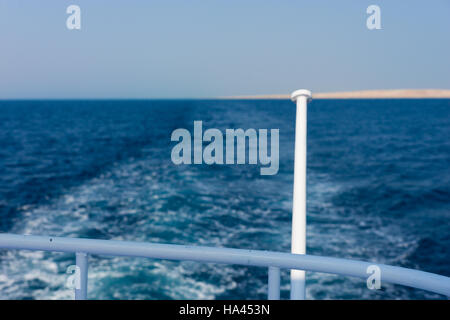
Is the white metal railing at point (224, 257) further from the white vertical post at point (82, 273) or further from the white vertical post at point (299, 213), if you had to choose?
the white vertical post at point (299, 213)

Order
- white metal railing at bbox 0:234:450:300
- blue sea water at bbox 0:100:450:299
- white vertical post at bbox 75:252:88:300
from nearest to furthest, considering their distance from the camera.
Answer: white metal railing at bbox 0:234:450:300, white vertical post at bbox 75:252:88:300, blue sea water at bbox 0:100:450:299

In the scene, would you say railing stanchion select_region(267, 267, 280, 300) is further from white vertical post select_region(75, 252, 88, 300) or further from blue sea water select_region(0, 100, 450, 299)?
blue sea water select_region(0, 100, 450, 299)

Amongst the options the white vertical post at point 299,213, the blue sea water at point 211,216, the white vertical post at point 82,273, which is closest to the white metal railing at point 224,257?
the white vertical post at point 82,273

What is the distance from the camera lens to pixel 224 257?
1322 millimetres

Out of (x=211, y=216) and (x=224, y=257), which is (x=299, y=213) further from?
(x=211, y=216)

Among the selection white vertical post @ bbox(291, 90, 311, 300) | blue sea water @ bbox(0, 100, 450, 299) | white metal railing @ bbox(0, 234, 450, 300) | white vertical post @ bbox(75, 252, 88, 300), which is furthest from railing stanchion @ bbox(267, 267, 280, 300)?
blue sea water @ bbox(0, 100, 450, 299)

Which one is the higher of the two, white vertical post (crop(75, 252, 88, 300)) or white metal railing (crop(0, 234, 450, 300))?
white metal railing (crop(0, 234, 450, 300))

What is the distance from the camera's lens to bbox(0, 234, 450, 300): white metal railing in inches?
48.4

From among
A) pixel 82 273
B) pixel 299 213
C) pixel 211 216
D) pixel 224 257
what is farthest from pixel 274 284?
pixel 211 216

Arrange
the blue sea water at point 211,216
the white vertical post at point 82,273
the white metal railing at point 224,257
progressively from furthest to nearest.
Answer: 1. the blue sea water at point 211,216
2. the white vertical post at point 82,273
3. the white metal railing at point 224,257

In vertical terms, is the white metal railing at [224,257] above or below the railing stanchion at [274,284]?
above

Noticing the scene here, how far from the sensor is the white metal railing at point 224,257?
1.23 meters
